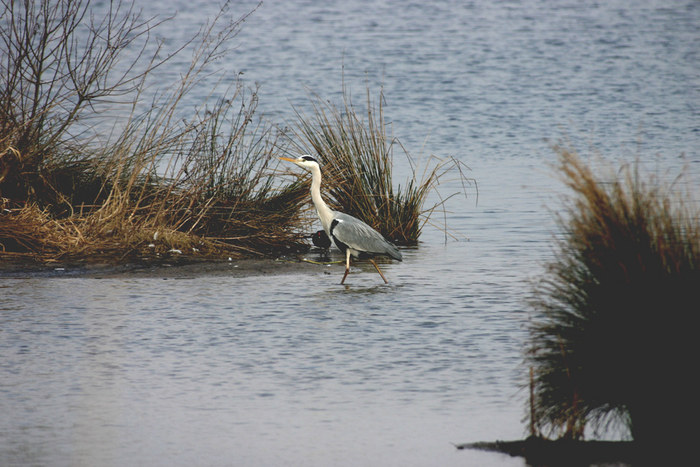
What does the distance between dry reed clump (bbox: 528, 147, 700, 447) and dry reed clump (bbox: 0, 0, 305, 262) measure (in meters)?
5.39

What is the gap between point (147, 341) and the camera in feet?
23.4

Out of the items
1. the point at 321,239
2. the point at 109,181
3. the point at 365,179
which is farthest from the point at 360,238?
the point at 109,181

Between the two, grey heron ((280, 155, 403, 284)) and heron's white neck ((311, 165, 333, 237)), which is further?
heron's white neck ((311, 165, 333, 237))

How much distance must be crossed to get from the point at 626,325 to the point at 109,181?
658 cm

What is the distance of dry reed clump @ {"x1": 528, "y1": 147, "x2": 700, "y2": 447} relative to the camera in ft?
16.6

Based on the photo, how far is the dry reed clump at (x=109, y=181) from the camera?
997 centimetres

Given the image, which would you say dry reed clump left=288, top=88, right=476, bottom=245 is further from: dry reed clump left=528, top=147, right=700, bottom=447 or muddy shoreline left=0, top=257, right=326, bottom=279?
dry reed clump left=528, top=147, right=700, bottom=447

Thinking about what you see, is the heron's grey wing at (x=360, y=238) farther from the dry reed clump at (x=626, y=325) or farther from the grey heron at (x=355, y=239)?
the dry reed clump at (x=626, y=325)

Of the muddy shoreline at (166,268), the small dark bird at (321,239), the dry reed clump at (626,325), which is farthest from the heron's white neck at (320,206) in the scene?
the dry reed clump at (626,325)

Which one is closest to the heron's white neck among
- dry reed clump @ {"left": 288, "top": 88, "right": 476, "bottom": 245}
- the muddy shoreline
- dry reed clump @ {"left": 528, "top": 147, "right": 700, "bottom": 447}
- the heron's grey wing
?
the heron's grey wing

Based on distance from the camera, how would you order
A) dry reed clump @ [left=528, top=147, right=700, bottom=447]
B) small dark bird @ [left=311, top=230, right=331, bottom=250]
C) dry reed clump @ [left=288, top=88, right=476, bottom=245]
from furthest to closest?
1. dry reed clump @ [left=288, top=88, right=476, bottom=245]
2. small dark bird @ [left=311, top=230, right=331, bottom=250]
3. dry reed clump @ [left=528, top=147, right=700, bottom=447]

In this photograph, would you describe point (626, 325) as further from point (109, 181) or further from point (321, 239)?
point (109, 181)

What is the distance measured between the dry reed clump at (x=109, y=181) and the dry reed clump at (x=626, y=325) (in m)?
5.39

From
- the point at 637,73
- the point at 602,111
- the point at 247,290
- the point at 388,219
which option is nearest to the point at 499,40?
the point at 637,73
